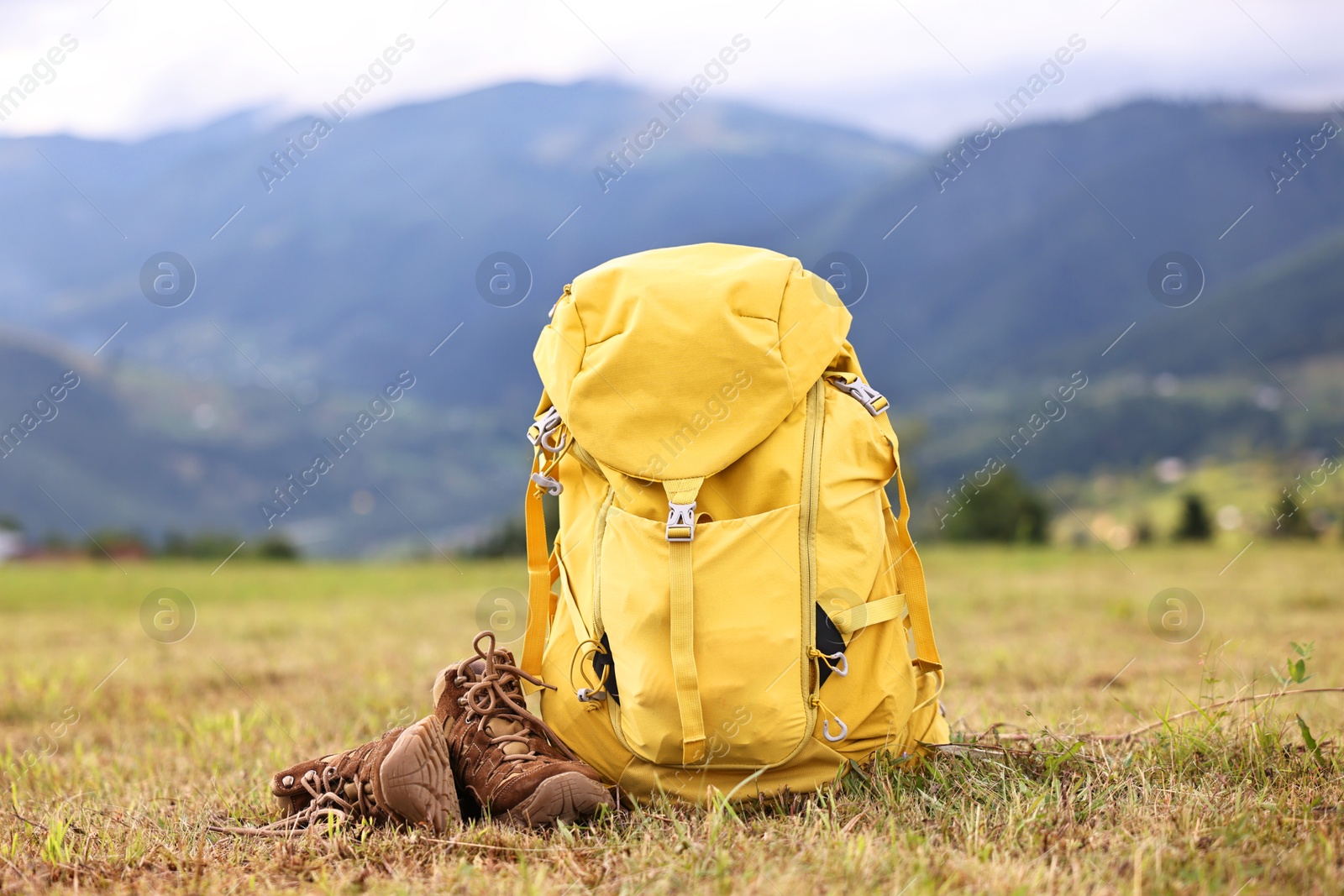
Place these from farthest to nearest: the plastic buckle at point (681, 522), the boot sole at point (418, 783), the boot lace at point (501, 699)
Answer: the boot lace at point (501, 699), the plastic buckle at point (681, 522), the boot sole at point (418, 783)

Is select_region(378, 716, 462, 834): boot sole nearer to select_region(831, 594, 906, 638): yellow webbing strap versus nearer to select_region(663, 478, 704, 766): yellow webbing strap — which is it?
select_region(663, 478, 704, 766): yellow webbing strap

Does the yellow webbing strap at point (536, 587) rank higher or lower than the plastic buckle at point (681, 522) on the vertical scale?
lower

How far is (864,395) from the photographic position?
2.81 metres

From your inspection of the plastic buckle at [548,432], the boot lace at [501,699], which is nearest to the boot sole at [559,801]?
the boot lace at [501,699]

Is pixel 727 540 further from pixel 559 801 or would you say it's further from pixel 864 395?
pixel 559 801

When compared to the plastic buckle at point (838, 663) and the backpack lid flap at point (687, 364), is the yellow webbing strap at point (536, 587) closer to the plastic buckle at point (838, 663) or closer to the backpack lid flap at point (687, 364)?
the backpack lid flap at point (687, 364)

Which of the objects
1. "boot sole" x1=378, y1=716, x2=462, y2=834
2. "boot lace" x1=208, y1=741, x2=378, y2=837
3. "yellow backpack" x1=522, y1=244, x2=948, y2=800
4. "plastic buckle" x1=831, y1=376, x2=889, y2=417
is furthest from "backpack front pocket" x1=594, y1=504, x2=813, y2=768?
"boot lace" x1=208, y1=741, x2=378, y2=837

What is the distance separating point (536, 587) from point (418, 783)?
2.41 ft

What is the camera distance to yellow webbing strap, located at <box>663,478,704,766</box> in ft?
8.35

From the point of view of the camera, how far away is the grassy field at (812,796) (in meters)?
2.01

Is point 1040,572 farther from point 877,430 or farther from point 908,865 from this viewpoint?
point 908,865

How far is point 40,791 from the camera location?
129 inches

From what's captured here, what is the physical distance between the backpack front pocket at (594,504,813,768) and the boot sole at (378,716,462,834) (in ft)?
1.65

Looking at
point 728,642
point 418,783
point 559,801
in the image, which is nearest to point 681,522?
point 728,642
